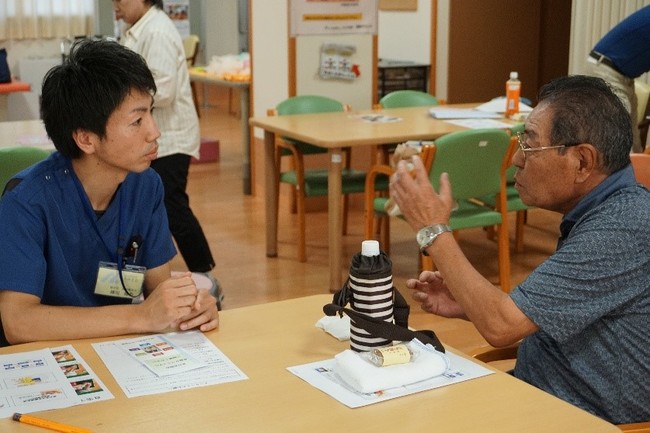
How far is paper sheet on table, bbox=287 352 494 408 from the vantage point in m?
1.71

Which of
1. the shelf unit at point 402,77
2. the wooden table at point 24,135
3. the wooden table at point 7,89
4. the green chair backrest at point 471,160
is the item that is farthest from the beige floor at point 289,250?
the wooden table at point 7,89

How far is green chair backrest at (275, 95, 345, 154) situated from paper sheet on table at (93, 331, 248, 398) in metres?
3.79

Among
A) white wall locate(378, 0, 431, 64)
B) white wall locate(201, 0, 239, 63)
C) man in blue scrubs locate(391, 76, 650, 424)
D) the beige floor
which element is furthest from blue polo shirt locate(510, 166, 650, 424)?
white wall locate(201, 0, 239, 63)

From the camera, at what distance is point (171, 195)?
4652mm

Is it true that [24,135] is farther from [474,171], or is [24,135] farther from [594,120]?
[594,120]

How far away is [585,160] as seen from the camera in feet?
6.35

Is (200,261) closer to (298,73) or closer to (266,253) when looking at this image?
(266,253)

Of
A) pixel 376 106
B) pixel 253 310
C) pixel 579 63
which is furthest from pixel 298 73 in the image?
pixel 253 310

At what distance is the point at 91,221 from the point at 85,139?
195mm

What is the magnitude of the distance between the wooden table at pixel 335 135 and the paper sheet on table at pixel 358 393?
288cm

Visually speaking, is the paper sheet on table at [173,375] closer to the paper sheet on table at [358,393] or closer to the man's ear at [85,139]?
the paper sheet on table at [358,393]

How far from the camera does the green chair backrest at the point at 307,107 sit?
575cm

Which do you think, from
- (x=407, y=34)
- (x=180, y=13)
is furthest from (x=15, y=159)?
(x=180, y=13)

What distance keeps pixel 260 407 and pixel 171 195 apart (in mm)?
3073
